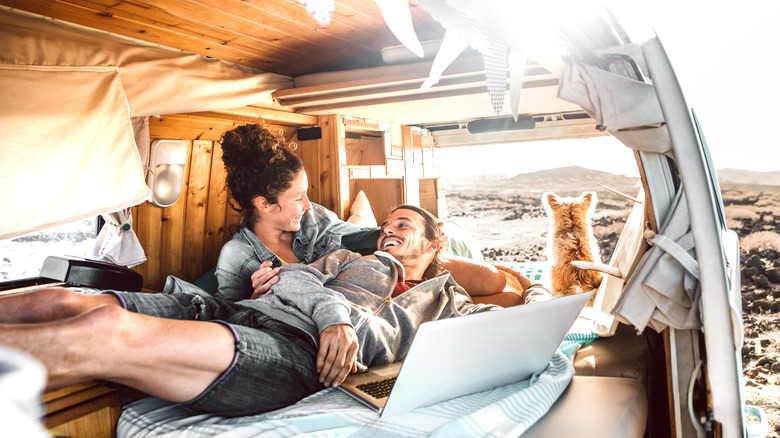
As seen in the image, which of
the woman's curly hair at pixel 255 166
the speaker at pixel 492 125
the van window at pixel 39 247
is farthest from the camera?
the speaker at pixel 492 125

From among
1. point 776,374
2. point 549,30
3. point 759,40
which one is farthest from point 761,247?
point 549,30

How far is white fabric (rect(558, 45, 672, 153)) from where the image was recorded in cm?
135

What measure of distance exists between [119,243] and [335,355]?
1359mm

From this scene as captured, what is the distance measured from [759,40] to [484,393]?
3619 mm

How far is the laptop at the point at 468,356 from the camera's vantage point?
127cm

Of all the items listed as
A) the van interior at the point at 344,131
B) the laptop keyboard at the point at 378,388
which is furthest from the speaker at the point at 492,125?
the laptop keyboard at the point at 378,388

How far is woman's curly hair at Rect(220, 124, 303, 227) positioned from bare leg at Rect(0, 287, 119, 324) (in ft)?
3.45

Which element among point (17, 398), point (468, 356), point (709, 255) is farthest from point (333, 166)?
point (17, 398)

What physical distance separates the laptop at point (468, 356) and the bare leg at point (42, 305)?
0.83m

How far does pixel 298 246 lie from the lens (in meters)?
2.59

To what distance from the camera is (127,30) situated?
84.4 inches

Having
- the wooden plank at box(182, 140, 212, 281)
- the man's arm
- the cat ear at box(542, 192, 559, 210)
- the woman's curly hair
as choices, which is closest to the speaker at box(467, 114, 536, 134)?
the cat ear at box(542, 192, 559, 210)

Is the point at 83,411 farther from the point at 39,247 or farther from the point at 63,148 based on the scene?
the point at 39,247

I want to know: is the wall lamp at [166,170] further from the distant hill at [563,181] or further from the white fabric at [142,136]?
the distant hill at [563,181]
